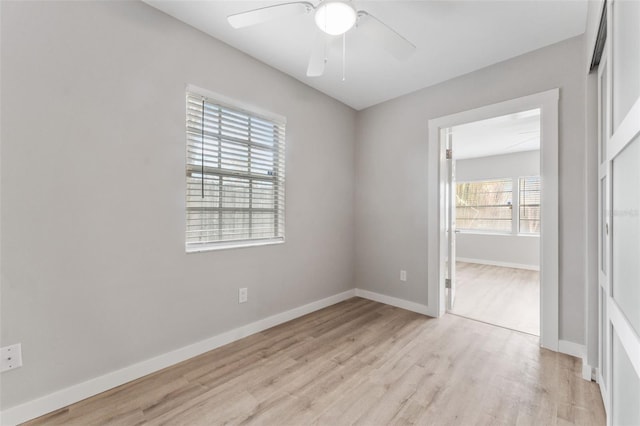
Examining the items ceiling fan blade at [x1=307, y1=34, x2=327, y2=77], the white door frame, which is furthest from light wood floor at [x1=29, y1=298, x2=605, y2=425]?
ceiling fan blade at [x1=307, y1=34, x2=327, y2=77]

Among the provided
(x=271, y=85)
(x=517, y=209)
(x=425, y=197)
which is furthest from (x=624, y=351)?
(x=517, y=209)

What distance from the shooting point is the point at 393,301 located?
3332 millimetres

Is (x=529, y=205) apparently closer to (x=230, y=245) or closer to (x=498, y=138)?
(x=498, y=138)

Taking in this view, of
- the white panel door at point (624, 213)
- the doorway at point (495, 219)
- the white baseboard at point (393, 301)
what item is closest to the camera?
the white panel door at point (624, 213)

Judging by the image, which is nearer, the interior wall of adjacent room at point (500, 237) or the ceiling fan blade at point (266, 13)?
the ceiling fan blade at point (266, 13)

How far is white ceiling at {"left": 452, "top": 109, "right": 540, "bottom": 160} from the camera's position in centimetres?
405

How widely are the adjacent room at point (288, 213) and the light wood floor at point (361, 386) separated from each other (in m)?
0.02

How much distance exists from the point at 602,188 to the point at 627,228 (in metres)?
1.02

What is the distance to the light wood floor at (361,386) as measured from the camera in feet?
5.05

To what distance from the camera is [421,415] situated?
5.10 ft

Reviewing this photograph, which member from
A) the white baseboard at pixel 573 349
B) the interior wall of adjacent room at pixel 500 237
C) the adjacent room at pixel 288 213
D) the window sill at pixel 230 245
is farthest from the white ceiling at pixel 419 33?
the interior wall of adjacent room at pixel 500 237

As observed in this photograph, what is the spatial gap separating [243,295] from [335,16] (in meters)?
2.17

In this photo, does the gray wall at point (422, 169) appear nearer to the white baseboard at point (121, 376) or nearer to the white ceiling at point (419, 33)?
the white ceiling at point (419, 33)

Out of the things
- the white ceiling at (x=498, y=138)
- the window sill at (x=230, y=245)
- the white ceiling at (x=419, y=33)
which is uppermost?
the white ceiling at (x=419, y=33)
